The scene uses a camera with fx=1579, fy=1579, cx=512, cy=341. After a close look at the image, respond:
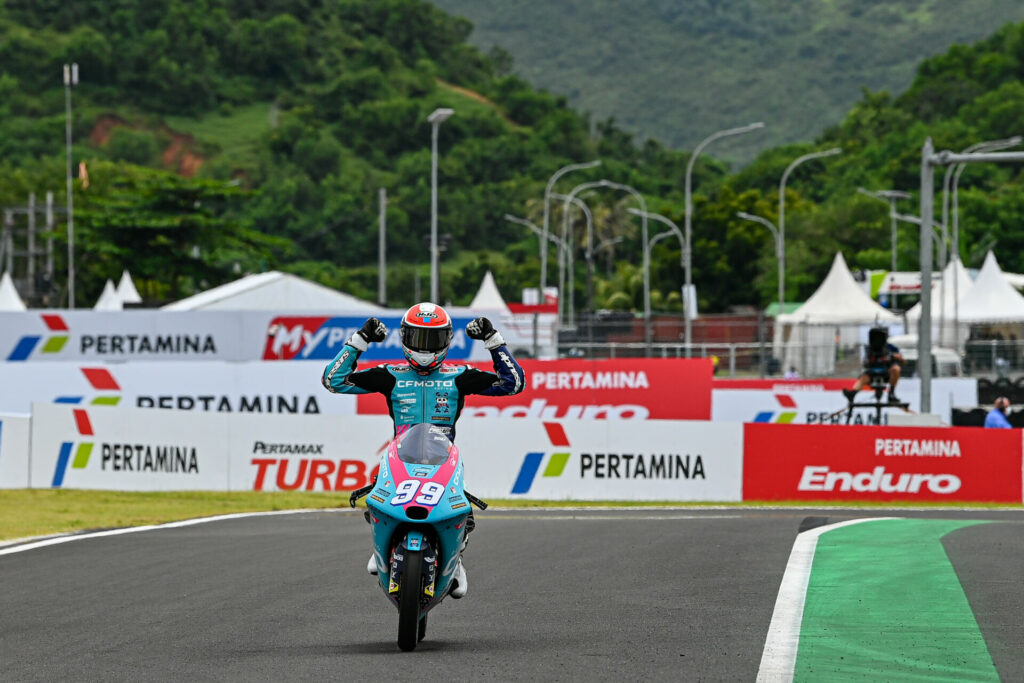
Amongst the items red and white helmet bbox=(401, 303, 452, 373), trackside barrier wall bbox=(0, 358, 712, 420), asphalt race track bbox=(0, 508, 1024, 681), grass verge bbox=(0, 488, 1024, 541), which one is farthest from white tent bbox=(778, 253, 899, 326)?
red and white helmet bbox=(401, 303, 452, 373)

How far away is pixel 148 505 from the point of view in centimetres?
2211

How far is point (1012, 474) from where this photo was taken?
1001 inches

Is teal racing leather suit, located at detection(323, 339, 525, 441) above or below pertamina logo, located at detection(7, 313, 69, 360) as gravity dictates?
above

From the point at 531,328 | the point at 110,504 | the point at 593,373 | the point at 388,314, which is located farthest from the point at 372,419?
the point at 531,328

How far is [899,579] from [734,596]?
1492mm

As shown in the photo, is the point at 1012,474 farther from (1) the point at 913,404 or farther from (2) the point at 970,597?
(2) the point at 970,597

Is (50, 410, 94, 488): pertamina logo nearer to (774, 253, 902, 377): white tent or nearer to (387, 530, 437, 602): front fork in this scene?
(387, 530, 437, 602): front fork

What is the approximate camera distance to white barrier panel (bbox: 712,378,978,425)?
33344 millimetres

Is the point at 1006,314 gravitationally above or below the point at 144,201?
below

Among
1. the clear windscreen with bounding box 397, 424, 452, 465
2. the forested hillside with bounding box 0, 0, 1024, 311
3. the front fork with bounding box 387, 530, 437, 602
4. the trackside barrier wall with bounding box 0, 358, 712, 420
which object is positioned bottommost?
the trackside barrier wall with bounding box 0, 358, 712, 420

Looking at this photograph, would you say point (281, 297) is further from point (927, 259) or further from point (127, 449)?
point (927, 259)

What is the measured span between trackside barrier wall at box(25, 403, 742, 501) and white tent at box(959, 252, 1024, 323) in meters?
33.2

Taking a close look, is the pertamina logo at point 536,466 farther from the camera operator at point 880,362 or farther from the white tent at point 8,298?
the white tent at point 8,298

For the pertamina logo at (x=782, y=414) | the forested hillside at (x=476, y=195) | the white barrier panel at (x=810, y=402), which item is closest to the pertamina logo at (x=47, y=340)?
the white barrier panel at (x=810, y=402)
